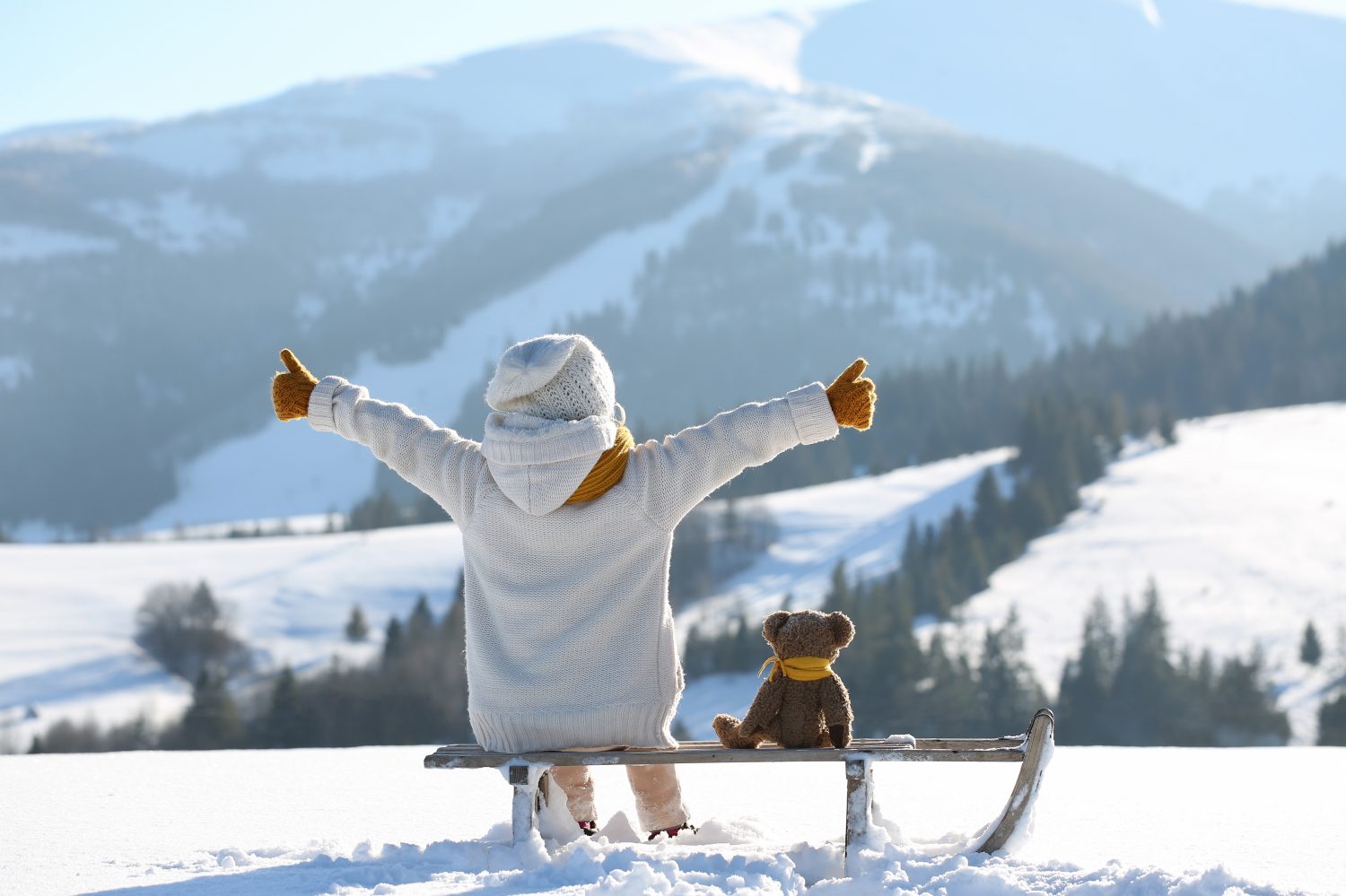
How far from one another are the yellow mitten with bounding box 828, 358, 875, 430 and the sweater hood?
0.73m

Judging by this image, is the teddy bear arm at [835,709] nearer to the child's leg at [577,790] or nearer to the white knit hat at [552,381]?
the child's leg at [577,790]

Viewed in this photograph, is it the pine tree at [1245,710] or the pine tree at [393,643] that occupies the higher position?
the pine tree at [393,643]

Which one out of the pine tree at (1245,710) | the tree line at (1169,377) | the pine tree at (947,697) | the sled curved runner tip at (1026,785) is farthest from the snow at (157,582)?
the sled curved runner tip at (1026,785)

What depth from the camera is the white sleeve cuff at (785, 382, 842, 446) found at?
194 inches

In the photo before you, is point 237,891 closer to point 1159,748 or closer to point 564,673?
point 564,673

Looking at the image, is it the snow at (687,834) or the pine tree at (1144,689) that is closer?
the snow at (687,834)

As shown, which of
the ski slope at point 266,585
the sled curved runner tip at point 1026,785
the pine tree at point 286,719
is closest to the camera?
the sled curved runner tip at point 1026,785

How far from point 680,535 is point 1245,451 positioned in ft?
109

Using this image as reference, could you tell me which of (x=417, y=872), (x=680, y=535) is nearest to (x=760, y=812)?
(x=417, y=872)

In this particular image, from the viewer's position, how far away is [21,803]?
6.44m

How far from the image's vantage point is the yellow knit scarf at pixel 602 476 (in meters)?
5.03

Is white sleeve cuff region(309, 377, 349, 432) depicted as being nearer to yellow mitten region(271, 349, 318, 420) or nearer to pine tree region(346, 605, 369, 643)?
yellow mitten region(271, 349, 318, 420)

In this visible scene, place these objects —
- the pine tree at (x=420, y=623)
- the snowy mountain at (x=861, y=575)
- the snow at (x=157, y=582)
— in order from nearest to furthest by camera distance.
→ the snow at (x=157, y=582) < the snowy mountain at (x=861, y=575) < the pine tree at (x=420, y=623)

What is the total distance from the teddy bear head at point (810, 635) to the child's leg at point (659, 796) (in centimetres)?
67
